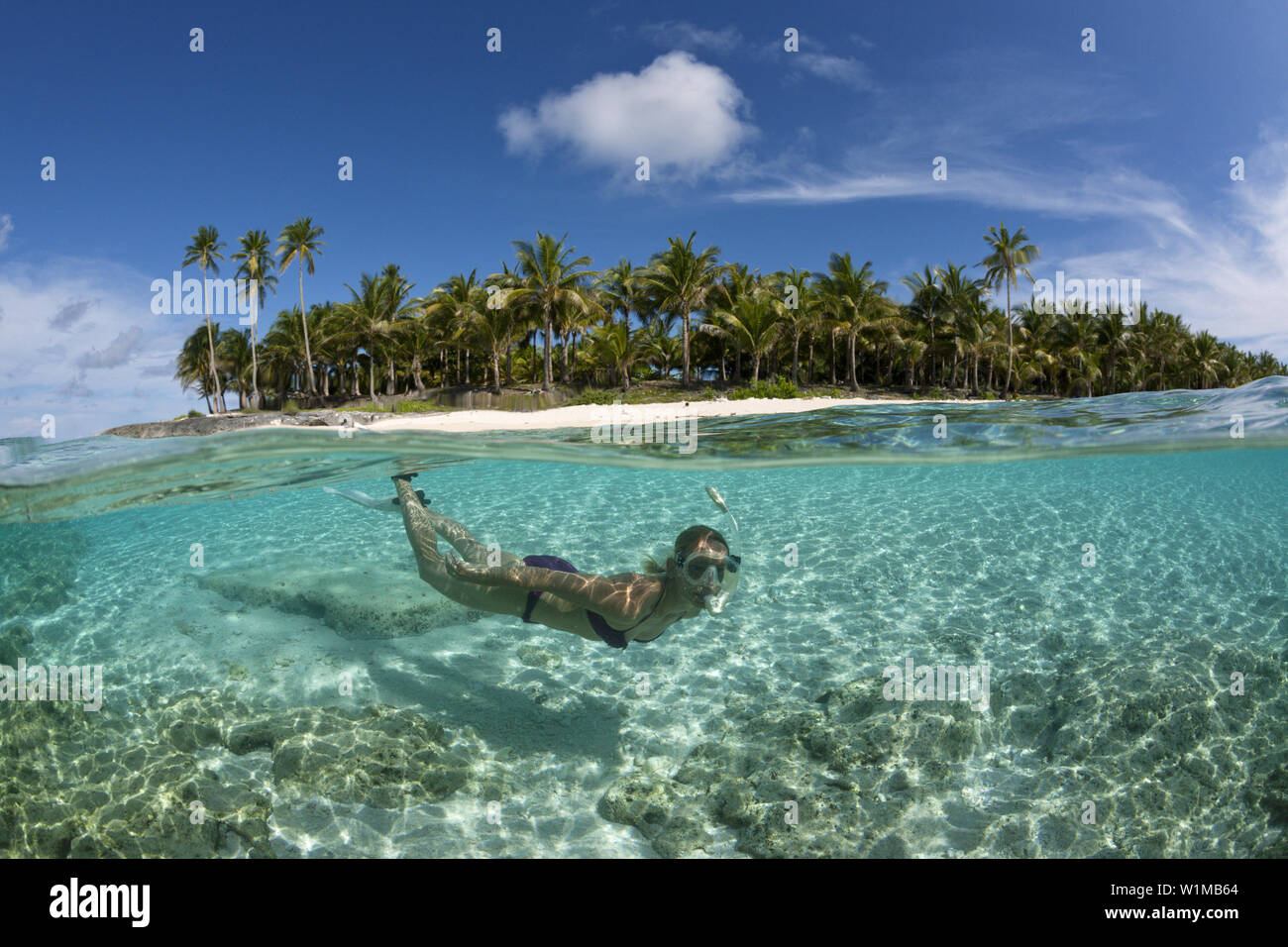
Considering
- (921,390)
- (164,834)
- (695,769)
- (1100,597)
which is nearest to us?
(164,834)

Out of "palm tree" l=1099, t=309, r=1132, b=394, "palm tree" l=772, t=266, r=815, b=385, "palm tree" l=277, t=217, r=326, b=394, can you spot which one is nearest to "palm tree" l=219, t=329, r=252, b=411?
"palm tree" l=277, t=217, r=326, b=394

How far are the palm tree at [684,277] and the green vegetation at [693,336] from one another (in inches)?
5.7

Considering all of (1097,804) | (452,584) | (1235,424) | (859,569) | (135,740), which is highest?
(1235,424)

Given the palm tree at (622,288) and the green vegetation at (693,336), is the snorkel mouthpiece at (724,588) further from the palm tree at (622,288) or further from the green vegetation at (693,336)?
the palm tree at (622,288)

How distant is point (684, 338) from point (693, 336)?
967cm

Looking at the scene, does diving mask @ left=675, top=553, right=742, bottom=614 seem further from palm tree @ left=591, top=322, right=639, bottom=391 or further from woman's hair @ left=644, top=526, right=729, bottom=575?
palm tree @ left=591, top=322, right=639, bottom=391

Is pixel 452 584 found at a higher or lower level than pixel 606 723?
higher

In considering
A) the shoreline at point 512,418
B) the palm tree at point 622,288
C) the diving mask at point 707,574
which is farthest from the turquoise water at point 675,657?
the palm tree at point 622,288

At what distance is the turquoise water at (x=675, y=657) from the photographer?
5223mm

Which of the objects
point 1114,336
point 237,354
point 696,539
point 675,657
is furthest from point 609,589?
point 237,354
